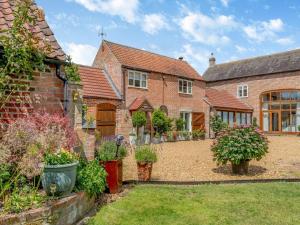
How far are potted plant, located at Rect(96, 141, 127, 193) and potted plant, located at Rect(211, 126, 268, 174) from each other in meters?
3.77

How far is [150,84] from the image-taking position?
22.8 m

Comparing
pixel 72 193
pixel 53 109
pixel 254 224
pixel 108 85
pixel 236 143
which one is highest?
pixel 108 85

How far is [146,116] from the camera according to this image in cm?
2173

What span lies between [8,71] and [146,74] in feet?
57.6

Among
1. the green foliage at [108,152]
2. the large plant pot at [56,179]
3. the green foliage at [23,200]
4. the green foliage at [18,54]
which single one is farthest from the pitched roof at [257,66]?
the green foliage at [23,200]

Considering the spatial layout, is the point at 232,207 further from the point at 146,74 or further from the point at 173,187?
the point at 146,74

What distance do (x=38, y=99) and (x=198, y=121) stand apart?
21.8 meters

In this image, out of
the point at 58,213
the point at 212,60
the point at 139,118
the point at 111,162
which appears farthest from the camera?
the point at 212,60

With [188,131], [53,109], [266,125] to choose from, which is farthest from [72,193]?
[266,125]

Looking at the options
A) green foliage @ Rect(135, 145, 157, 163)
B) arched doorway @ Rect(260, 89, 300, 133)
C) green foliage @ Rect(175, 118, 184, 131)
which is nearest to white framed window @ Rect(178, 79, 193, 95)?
green foliage @ Rect(175, 118, 184, 131)

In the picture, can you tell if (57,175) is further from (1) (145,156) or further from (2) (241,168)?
(2) (241,168)

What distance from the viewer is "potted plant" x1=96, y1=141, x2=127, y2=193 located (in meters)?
6.52

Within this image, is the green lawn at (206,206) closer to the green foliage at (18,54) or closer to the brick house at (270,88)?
the green foliage at (18,54)

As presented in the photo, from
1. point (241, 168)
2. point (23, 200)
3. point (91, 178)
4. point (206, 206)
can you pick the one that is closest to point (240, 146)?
point (241, 168)
